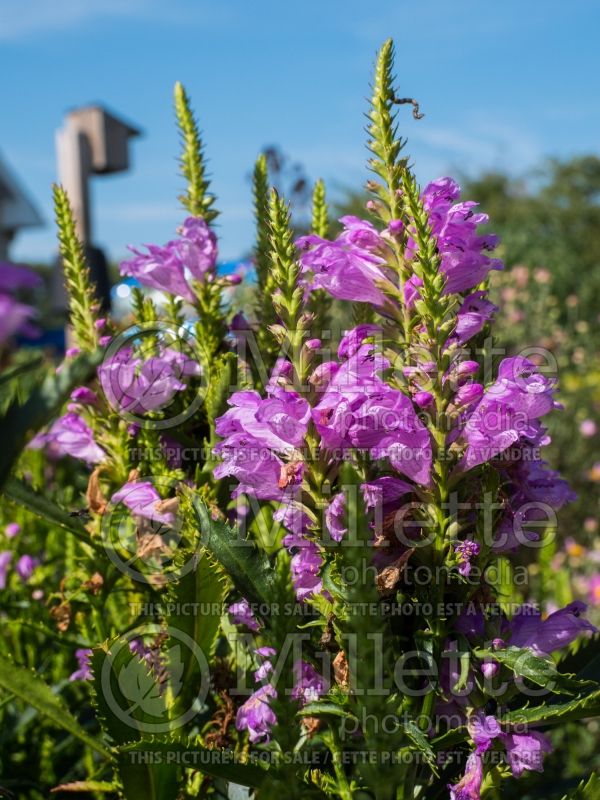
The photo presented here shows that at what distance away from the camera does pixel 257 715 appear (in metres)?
1.08

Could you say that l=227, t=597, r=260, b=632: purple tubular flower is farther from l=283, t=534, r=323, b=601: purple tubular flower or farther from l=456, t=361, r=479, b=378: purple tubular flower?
l=456, t=361, r=479, b=378: purple tubular flower

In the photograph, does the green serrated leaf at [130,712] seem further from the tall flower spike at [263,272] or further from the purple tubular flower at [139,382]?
the tall flower spike at [263,272]

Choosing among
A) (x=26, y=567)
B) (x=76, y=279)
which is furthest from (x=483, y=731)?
(x=26, y=567)

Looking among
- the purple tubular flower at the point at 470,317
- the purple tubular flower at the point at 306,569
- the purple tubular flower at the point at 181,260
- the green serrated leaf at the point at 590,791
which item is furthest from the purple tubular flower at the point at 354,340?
the green serrated leaf at the point at 590,791

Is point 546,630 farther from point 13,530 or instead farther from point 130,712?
point 13,530

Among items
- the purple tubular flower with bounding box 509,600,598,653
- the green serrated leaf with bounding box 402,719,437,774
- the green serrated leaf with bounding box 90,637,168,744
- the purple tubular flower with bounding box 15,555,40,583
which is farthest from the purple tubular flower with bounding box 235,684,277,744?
the purple tubular flower with bounding box 15,555,40,583

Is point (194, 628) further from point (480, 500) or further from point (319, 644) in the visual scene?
point (480, 500)

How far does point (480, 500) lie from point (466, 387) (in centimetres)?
15

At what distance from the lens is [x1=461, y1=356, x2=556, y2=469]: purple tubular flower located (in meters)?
0.98

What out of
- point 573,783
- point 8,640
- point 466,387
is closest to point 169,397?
point 466,387

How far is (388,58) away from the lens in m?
1.01

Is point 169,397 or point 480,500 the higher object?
point 169,397

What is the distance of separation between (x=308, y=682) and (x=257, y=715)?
8 cm

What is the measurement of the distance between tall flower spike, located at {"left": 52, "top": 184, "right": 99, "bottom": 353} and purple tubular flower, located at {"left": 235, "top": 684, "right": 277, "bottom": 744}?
58 centimetres
